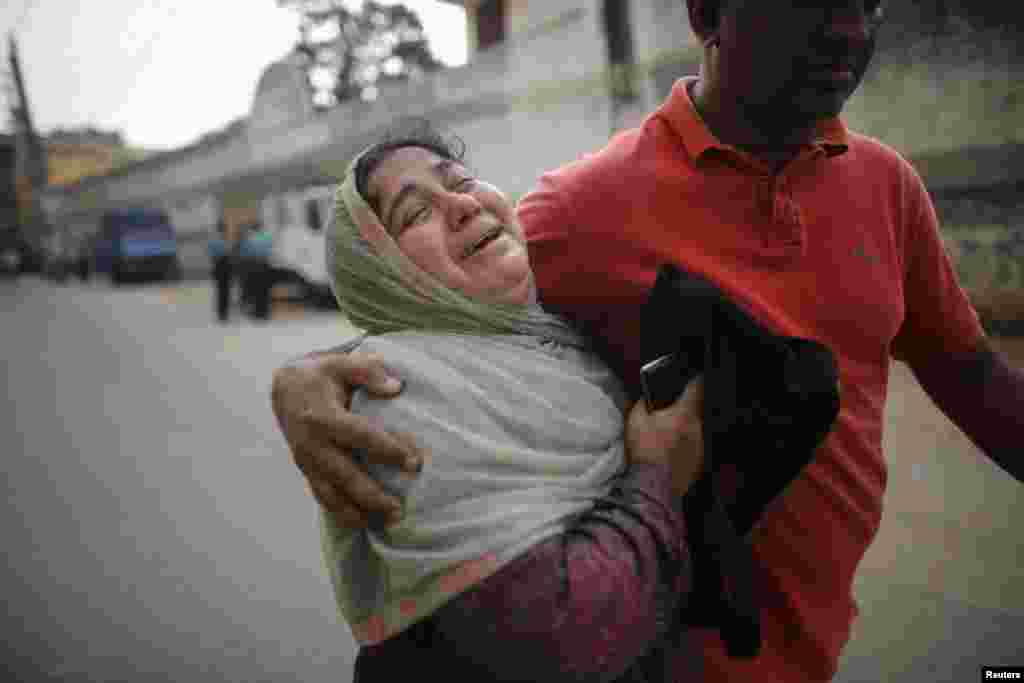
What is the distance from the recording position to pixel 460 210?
923 mm

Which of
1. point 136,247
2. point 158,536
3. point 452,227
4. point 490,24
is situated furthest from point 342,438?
point 136,247

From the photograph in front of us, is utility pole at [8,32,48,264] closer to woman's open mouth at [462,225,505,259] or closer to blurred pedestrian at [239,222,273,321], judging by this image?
blurred pedestrian at [239,222,273,321]

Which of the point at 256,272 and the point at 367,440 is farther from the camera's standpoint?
the point at 256,272

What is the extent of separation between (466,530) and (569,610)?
5.3 inches

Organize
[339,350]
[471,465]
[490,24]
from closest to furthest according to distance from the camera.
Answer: [471,465]
[339,350]
[490,24]

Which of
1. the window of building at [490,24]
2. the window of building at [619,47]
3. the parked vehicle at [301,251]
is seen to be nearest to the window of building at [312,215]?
the parked vehicle at [301,251]

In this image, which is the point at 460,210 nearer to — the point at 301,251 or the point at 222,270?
the point at 222,270

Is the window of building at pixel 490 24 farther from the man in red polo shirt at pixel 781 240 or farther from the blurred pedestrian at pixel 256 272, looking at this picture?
the man in red polo shirt at pixel 781 240

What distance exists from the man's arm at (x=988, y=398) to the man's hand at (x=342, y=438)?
95 centimetres

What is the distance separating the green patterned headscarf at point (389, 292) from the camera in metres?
0.88

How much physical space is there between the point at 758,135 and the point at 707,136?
0.07 metres

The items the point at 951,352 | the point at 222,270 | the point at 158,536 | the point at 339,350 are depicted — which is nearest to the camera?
the point at 339,350

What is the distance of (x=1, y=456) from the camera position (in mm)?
4434

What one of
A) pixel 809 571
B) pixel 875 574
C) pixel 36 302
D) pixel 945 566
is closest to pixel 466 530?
pixel 809 571
